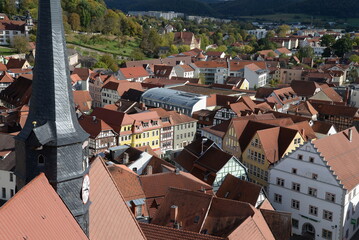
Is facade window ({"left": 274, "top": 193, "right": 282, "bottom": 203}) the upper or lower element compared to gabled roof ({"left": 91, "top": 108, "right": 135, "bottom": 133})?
lower

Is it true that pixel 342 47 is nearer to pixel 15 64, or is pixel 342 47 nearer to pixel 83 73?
pixel 83 73

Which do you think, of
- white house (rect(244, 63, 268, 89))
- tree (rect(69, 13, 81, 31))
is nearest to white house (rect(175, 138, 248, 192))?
white house (rect(244, 63, 268, 89))

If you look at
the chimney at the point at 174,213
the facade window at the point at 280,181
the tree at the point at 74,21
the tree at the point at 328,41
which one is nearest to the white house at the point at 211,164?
the facade window at the point at 280,181

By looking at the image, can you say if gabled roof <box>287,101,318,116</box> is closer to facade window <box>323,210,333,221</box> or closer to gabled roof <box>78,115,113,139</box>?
gabled roof <box>78,115,113,139</box>

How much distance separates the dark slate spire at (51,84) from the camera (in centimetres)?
1261

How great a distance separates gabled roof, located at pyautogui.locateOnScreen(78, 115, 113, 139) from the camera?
5253cm

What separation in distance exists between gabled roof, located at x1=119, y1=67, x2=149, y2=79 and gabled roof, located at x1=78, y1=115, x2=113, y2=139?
1728 inches

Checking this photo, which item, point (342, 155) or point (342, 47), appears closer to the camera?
point (342, 155)

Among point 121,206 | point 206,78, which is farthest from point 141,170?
point 206,78

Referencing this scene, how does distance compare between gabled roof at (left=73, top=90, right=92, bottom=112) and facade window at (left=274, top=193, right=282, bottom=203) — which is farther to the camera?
gabled roof at (left=73, top=90, right=92, bottom=112)

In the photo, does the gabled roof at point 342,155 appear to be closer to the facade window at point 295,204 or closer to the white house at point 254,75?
the facade window at point 295,204

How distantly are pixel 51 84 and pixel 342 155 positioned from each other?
30.1 meters

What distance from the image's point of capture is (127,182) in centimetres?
3067

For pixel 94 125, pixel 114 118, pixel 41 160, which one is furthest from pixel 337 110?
pixel 41 160
